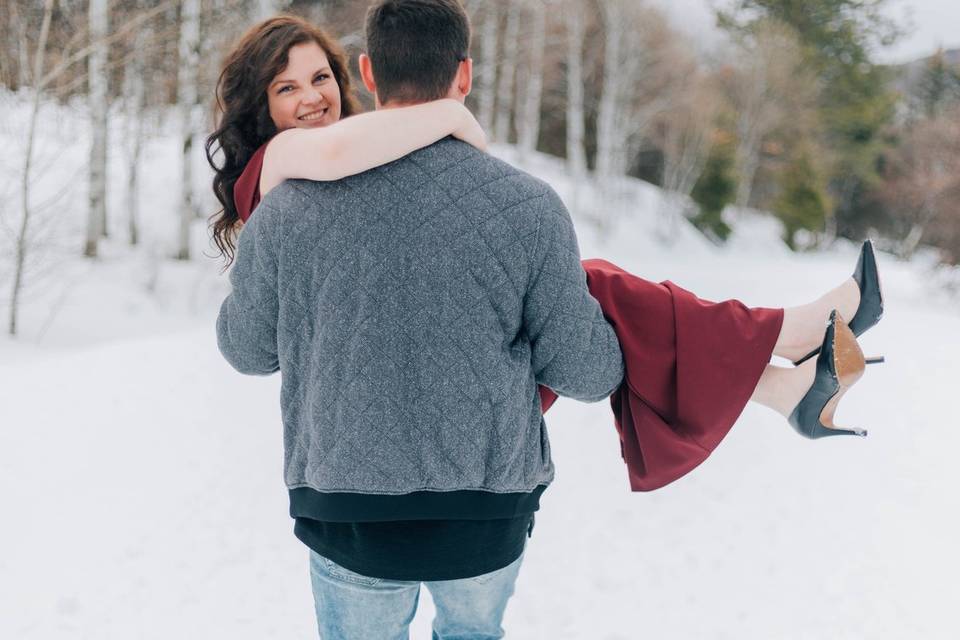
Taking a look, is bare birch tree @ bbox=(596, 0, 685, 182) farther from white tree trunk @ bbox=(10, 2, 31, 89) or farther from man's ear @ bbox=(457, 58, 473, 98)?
man's ear @ bbox=(457, 58, 473, 98)

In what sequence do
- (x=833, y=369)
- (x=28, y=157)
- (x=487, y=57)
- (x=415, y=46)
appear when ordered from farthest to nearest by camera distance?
(x=487, y=57), (x=28, y=157), (x=833, y=369), (x=415, y=46)

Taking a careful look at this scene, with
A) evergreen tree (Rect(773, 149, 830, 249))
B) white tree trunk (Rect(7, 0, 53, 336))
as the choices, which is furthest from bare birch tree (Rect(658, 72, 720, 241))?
white tree trunk (Rect(7, 0, 53, 336))

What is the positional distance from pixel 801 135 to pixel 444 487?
31.6 m

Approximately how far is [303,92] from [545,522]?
8.62 feet

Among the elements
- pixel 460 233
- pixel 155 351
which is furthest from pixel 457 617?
pixel 155 351

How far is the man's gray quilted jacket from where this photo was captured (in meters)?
1.18

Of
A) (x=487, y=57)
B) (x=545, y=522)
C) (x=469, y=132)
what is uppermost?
(x=469, y=132)

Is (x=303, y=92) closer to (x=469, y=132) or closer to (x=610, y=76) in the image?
(x=469, y=132)

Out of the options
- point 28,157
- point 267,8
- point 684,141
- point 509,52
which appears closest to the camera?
point 28,157

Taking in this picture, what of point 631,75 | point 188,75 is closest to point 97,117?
point 188,75

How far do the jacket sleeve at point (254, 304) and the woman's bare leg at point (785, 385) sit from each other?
1.05 metres

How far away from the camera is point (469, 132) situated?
1.22m

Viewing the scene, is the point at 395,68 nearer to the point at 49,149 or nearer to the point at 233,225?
the point at 233,225

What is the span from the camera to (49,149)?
12094 millimetres
